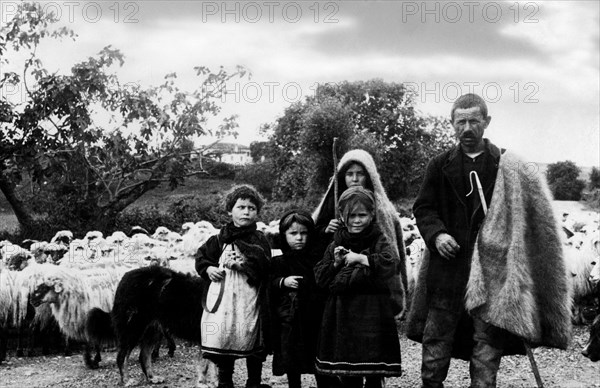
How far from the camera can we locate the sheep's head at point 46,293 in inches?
289

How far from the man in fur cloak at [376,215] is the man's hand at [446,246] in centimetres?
86

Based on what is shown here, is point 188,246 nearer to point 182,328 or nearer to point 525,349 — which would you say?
point 182,328

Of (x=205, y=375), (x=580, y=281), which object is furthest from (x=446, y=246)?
(x=580, y=281)

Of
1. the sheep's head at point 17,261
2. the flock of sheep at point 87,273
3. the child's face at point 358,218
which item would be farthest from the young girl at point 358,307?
the sheep's head at point 17,261

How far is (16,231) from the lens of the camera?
1475cm

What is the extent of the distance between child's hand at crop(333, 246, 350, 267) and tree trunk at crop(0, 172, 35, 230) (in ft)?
39.2

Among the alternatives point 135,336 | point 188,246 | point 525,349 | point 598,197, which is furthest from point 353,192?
point 598,197

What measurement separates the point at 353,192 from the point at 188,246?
20.8 feet

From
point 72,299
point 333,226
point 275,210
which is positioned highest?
point 275,210

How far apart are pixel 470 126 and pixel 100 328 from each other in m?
4.54

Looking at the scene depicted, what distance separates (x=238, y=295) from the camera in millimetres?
5070

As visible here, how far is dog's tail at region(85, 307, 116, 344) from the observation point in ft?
23.0

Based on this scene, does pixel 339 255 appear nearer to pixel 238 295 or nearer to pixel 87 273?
pixel 238 295

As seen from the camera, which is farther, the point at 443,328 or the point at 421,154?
the point at 421,154
